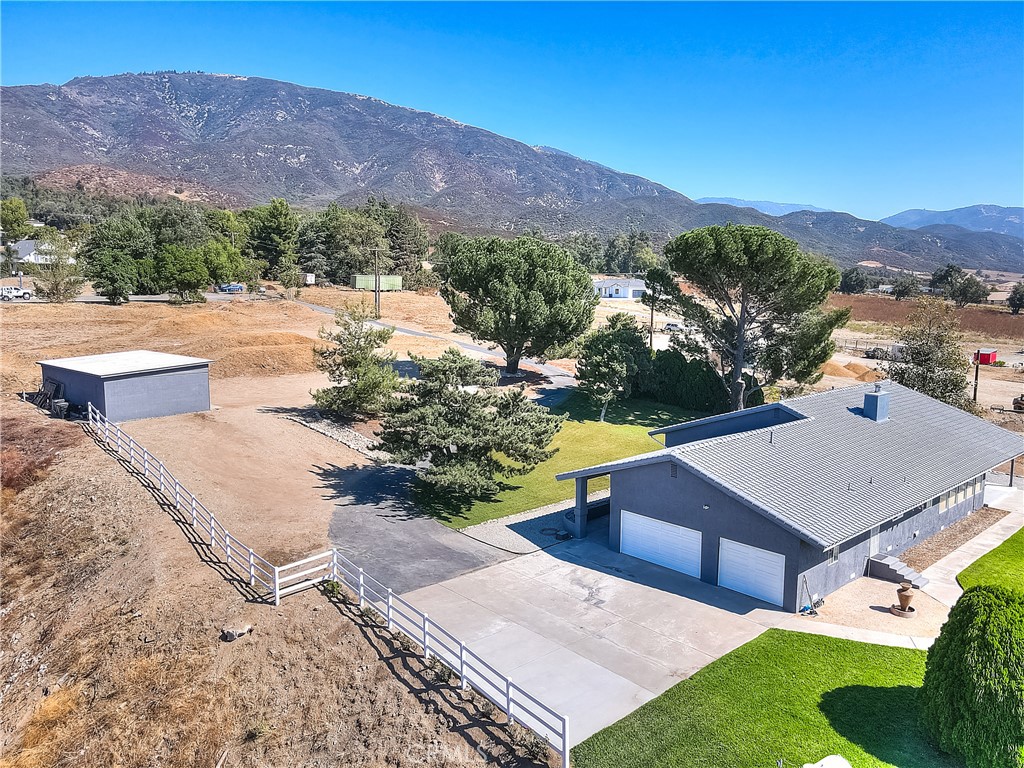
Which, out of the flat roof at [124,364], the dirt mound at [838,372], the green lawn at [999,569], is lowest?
the green lawn at [999,569]

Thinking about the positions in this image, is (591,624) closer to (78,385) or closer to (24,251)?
(78,385)

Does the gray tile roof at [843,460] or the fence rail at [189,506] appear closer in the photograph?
the gray tile roof at [843,460]

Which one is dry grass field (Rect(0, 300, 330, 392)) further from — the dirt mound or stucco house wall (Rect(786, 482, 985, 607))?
the dirt mound

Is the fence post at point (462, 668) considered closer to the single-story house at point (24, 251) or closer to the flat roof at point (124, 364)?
the flat roof at point (124, 364)

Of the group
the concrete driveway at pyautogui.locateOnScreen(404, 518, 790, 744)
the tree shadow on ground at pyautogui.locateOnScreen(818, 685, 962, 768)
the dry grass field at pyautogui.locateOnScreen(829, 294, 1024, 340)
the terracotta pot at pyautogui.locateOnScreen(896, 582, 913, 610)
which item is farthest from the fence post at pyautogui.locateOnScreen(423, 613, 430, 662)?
the dry grass field at pyautogui.locateOnScreen(829, 294, 1024, 340)

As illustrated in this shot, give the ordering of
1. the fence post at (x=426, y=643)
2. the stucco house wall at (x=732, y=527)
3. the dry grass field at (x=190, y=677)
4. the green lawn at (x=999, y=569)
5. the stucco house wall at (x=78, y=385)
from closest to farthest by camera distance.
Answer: the dry grass field at (x=190, y=677)
the fence post at (x=426, y=643)
the stucco house wall at (x=732, y=527)
the green lawn at (x=999, y=569)
the stucco house wall at (x=78, y=385)

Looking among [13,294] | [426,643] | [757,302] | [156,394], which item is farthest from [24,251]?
[426,643]

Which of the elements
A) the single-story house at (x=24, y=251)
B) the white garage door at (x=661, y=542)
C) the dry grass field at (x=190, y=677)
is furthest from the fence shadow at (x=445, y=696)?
the single-story house at (x=24, y=251)

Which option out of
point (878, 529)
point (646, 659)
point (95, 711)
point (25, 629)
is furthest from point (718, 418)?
point (25, 629)
